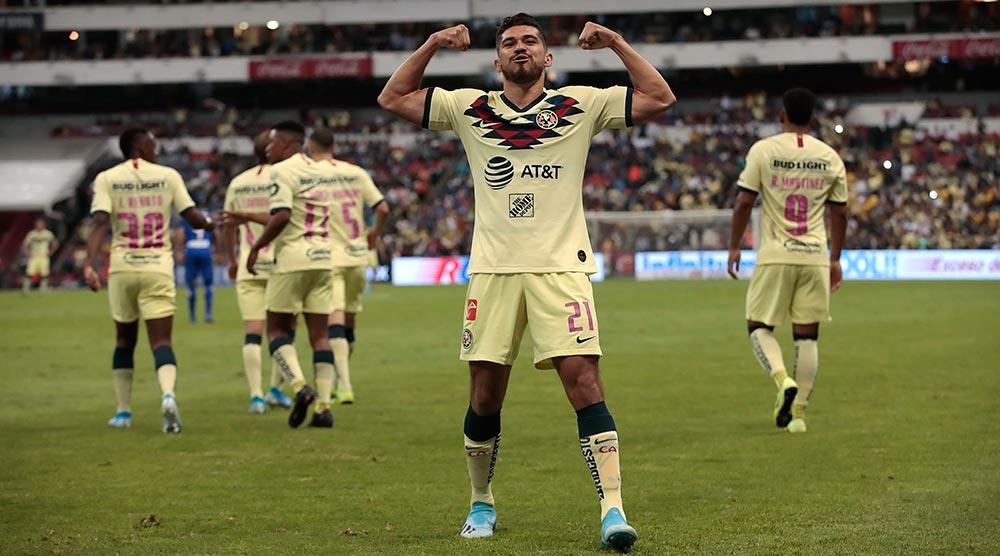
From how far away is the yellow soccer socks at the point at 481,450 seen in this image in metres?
6.88

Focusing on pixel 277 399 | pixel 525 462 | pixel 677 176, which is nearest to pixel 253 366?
pixel 277 399

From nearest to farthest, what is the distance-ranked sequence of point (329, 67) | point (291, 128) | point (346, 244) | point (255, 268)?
point (291, 128)
point (255, 268)
point (346, 244)
point (329, 67)

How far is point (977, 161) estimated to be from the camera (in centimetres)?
5141

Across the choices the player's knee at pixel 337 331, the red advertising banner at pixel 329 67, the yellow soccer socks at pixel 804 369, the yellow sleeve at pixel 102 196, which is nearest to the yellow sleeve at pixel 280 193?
the yellow sleeve at pixel 102 196

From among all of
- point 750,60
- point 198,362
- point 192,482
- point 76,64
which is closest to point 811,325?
point 192,482

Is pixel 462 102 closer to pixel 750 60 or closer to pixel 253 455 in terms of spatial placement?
pixel 253 455

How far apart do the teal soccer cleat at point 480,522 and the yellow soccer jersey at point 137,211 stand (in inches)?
218

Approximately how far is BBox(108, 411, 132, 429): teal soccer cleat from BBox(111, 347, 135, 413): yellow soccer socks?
0.03m

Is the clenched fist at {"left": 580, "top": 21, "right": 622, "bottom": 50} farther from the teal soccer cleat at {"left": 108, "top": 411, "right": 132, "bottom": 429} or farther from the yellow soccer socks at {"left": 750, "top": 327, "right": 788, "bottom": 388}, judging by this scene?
the teal soccer cleat at {"left": 108, "top": 411, "right": 132, "bottom": 429}

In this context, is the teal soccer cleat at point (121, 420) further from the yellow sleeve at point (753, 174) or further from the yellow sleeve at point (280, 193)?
the yellow sleeve at point (753, 174)

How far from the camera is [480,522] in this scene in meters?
6.78

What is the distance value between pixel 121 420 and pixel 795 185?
5947mm

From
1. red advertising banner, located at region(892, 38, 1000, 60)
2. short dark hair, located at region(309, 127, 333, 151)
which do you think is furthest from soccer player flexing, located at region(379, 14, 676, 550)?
red advertising banner, located at region(892, 38, 1000, 60)

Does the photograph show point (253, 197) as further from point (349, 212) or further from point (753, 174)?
point (753, 174)
